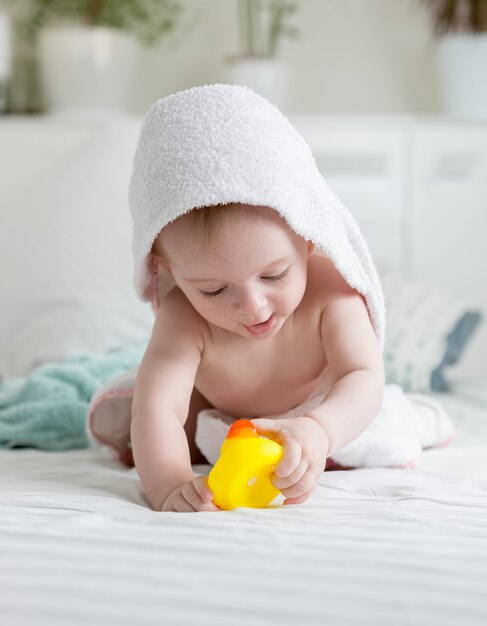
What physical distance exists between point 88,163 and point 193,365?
3.31 feet

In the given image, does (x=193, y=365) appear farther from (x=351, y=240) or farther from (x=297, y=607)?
(x=297, y=607)

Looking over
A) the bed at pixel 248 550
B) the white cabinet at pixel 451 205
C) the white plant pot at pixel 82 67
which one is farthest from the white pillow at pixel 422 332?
the white plant pot at pixel 82 67

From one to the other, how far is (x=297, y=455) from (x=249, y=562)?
0.16 meters

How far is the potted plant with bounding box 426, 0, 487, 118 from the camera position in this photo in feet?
8.14

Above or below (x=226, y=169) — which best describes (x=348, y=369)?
below

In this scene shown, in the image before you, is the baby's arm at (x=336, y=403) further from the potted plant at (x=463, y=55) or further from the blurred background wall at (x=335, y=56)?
the blurred background wall at (x=335, y=56)

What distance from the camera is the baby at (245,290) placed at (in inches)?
39.3

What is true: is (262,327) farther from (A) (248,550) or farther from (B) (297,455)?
(A) (248,550)

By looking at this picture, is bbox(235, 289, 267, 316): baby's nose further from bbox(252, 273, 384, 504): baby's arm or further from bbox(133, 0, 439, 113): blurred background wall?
bbox(133, 0, 439, 113): blurred background wall

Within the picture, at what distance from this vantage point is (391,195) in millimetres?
2477

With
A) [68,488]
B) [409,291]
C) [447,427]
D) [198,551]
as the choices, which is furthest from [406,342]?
[198,551]

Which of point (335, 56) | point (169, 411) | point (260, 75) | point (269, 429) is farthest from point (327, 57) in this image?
point (269, 429)

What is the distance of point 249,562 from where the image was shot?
0.77m

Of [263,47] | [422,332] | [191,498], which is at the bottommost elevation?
[422,332]
